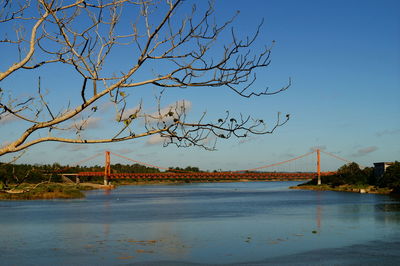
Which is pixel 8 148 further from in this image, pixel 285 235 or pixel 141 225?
pixel 141 225

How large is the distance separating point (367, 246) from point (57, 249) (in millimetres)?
15153

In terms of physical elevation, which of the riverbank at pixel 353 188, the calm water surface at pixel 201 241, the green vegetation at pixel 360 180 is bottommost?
the calm water surface at pixel 201 241

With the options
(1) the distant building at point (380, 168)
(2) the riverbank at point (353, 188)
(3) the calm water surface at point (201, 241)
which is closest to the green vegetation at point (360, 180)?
(2) the riverbank at point (353, 188)

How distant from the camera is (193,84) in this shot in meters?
4.58

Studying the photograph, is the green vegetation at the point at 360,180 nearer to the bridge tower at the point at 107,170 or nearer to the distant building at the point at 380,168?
the distant building at the point at 380,168

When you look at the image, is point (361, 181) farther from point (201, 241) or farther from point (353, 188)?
point (201, 241)

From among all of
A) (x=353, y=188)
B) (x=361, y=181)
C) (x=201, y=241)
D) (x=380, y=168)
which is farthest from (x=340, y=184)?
(x=201, y=241)

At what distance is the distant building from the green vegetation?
0.79m

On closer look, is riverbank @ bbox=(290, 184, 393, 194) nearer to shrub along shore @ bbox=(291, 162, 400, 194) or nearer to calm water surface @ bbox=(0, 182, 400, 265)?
shrub along shore @ bbox=(291, 162, 400, 194)

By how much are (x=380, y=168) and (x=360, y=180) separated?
32.8ft

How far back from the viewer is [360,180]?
104m

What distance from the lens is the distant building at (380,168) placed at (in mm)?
91250

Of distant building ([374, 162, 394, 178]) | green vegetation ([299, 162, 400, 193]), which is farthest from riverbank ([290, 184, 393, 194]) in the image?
distant building ([374, 162, 394, 178])

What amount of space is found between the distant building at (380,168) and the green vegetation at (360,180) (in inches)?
31.3
